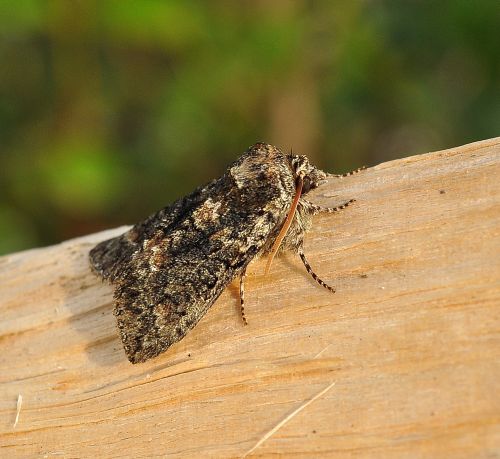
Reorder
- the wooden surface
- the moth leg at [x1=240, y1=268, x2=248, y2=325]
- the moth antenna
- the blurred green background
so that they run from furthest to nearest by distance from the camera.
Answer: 1. the blurred green background
2. the moth antenna
3. the moth leg at [x1=240, y1=268, x2=248, y2=325]
4. the wooden surface

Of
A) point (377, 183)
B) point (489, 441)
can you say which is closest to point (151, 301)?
point (377, 183)

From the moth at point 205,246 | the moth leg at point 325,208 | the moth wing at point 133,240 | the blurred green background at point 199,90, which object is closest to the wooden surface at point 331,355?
the moth leg at point 325,208

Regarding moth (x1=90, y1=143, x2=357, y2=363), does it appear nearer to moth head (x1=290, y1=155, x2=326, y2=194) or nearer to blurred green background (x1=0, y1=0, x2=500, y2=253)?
moth head (x1=290, y1=155, x2=326, y2=194)

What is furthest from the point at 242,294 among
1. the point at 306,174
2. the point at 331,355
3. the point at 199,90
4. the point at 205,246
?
the point at 199,90

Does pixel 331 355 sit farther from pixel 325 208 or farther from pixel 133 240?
pixel 133 240

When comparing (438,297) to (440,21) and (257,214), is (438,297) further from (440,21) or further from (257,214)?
(440,21)

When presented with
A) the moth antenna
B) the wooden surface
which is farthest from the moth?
the wooden surface

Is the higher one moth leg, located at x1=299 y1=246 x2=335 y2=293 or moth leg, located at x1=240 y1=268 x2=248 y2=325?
moth leg, located at x1=299 y1=246 x2=335 y2=293
